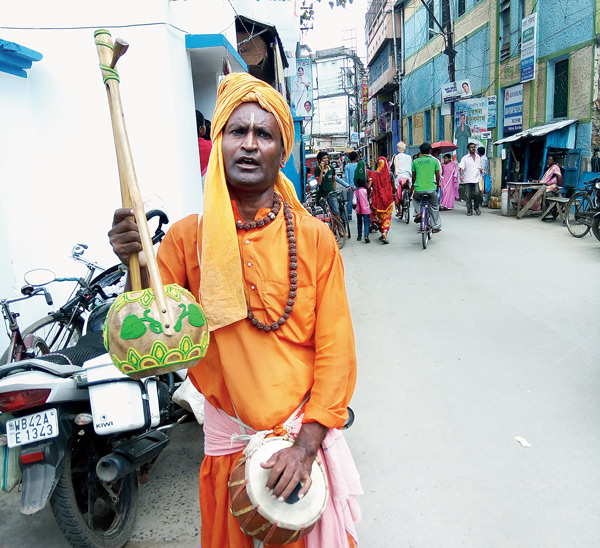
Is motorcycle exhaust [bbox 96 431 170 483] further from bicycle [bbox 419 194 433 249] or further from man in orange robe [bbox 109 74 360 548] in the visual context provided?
bicycle [bbox 419 194 433 249]

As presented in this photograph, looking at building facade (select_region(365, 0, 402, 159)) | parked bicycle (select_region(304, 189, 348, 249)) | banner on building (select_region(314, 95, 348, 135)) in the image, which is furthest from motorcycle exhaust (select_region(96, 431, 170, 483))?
banner on building (select_region(314, 95, 348, 135))

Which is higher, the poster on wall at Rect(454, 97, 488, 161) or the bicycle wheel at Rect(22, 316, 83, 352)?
the poster on wall at Rect(454, 97, 488, 161)

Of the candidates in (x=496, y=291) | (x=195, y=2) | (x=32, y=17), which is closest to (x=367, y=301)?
(x=496, y=291)

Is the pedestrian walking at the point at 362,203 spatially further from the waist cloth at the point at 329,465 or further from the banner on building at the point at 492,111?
the banner on building at the point at 492,111

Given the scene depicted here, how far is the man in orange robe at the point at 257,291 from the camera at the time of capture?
4.72 feet

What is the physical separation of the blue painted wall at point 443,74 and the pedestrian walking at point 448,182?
5.11 metres

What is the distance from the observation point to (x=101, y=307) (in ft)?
10.7

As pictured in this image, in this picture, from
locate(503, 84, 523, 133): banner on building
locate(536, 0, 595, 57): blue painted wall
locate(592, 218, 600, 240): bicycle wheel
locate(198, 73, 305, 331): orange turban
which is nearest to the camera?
locate(198, 73, 305, 331): orange turban

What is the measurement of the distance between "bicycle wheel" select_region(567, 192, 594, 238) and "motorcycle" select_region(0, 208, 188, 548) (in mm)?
8333

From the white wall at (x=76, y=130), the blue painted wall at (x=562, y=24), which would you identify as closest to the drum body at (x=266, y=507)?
the white wall at (x=76, y=130)

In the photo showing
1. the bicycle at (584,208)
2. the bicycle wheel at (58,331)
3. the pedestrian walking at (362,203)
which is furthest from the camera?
the pedestrian walking at (362,203)

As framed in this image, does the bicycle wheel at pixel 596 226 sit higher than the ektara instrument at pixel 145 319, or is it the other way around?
the ektara instrument at pixel 145 319

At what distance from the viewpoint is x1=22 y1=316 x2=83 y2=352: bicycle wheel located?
3682mm

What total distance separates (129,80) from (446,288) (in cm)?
420
